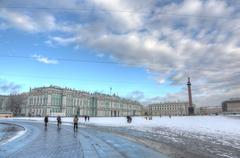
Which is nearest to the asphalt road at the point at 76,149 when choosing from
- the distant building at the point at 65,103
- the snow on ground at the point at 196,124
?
the snow on ground at the point at 196,124

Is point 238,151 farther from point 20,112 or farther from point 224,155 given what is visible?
point 20,112

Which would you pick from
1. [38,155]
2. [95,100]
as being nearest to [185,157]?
[38,155]

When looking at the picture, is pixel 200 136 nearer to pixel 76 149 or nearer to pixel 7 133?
pixel 76 149

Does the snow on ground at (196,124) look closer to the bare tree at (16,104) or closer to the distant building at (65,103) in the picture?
the distant building at (65,103)

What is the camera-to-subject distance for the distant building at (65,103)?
14038cm

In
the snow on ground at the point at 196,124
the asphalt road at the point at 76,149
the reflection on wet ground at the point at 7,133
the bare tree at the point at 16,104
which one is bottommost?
the asphalt road at the point at 76,149

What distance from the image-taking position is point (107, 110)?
6998 inches

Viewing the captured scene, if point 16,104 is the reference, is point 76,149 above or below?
below

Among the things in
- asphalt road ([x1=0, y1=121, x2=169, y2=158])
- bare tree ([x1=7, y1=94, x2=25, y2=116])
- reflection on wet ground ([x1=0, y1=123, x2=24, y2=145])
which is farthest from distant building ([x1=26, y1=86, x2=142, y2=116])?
asphalt road ([x1=0, y1=121, x2=169, y2=158])

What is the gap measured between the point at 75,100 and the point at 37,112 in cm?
2220

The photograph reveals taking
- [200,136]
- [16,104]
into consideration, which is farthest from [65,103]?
[200,136]

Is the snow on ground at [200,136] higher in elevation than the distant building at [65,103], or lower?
lower

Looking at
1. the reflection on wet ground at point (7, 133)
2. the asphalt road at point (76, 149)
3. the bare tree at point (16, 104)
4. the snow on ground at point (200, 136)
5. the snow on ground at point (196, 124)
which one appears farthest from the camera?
the bare tree at point (16, 104)

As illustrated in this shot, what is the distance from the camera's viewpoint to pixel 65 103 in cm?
14700
